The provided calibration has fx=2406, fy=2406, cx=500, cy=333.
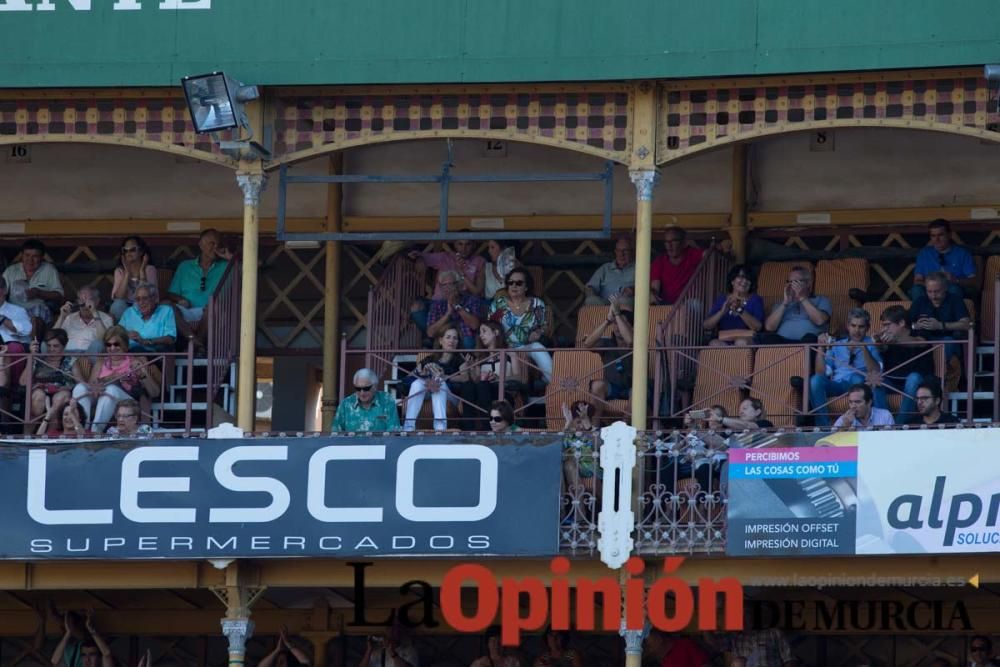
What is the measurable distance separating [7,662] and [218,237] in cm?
534

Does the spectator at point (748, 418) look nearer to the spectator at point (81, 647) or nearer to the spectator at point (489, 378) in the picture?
the spectator at point (489, 378)

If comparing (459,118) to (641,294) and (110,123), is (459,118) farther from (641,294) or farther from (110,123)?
(110,123)

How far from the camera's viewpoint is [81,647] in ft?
79.3

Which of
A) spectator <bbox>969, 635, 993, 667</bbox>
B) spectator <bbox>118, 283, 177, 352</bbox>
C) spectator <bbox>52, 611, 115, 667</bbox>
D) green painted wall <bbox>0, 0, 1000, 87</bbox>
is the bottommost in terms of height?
spectator <bbox>52, 611, 115, 667</bbox>

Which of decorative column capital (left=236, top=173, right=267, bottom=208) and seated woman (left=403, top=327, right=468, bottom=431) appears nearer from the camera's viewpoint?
decorative column capital (left=236, top=173, right=267, bottom=208)

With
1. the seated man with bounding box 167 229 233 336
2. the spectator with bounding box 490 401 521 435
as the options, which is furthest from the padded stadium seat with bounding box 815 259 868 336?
the seated man with bounding box 167 229 233 336

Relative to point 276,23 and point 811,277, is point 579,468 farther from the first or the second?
point 276,23

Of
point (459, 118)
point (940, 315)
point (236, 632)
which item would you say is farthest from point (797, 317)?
point (236, 632)

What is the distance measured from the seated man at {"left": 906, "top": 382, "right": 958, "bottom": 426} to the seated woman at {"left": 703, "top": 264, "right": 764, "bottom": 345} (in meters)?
2.21

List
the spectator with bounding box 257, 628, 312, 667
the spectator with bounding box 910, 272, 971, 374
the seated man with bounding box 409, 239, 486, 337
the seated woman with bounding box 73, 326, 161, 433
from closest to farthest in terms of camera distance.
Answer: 1. the spectator with bounding box 910, 272, 971, 374
2. the seated woman with bounding box 73, 326, 161, 433
3. the spectator with bounding box 257, 628, 312, 667
4. the seated man with bounding box 409, 239, 486, 337

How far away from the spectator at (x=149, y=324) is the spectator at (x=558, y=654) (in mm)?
4668

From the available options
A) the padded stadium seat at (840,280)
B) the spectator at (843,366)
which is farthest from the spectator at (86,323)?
the padded stadium seat at (840,280)

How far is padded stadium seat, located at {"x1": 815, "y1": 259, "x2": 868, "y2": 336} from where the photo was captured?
23.9m

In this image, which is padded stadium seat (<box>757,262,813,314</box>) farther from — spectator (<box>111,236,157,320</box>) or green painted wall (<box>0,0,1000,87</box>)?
spectator (<box>111,236,157,320</box>)
